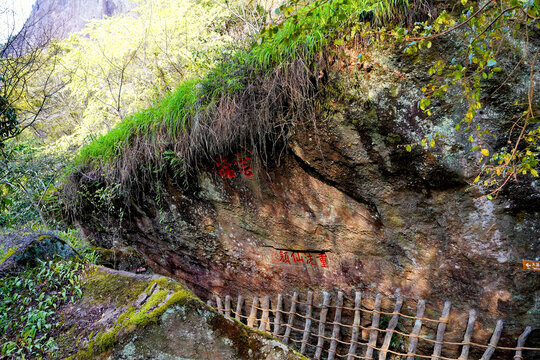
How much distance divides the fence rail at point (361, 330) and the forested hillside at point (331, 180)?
63 mm

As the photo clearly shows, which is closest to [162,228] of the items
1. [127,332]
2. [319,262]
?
[319,262]

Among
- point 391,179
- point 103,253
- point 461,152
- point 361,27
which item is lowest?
point 103,253

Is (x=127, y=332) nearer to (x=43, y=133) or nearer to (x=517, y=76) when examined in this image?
(x=517, y=76)

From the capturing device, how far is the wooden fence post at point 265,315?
4344 millimetres

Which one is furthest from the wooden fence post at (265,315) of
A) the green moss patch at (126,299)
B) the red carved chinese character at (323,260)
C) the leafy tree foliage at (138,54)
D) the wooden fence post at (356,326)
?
the leafy tree foliage at (138,54)

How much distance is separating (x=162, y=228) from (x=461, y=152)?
433cm

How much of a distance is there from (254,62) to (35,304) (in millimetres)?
3315

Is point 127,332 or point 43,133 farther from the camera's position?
point 43,133

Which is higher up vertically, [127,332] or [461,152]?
[461,152]

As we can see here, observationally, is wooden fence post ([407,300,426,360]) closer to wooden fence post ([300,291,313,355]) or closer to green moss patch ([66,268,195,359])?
wooden fence post ([300,291,313,355])

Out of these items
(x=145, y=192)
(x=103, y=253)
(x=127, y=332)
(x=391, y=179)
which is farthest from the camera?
(x=145, y=192)

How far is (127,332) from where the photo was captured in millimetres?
2053

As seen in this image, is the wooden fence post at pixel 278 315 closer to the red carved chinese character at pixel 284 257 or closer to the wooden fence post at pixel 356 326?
the red carved chinese character at pixel 284 257

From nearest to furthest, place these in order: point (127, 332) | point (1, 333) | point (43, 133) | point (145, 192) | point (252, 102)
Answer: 1. point (127, 332)
2. point (1, 333)
3. point (252, 102)
4. point (145, 192)
5. point (43, 133)
